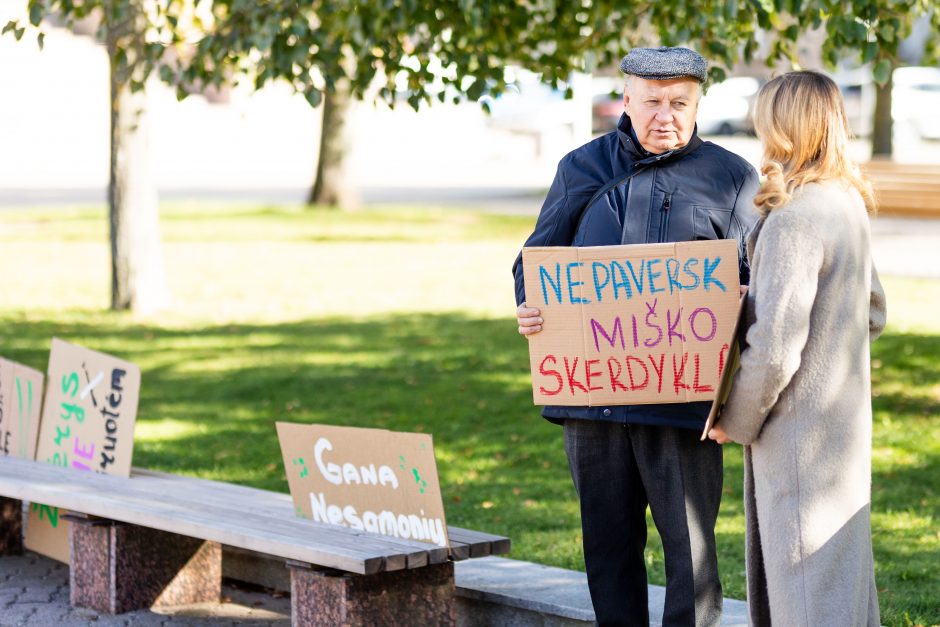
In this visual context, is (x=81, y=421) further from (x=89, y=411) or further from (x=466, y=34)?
(x=466, y=34)

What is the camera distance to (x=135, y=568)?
5.30m

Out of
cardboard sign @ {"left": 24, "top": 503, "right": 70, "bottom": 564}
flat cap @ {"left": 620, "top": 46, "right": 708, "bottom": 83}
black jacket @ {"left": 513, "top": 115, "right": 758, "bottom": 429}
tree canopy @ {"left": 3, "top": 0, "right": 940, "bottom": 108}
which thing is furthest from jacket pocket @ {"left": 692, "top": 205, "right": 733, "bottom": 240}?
cardboard sign @ {"left": 24, "top": 503, "right": 70, "bottom": 564}

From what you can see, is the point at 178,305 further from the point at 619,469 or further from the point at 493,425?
the point at 619,469

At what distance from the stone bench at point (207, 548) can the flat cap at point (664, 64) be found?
1636mm

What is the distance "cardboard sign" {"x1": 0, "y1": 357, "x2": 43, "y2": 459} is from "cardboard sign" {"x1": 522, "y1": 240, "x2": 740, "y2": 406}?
9.53ft

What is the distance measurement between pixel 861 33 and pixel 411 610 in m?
3.09

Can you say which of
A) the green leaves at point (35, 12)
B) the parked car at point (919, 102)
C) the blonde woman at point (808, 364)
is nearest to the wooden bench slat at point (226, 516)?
the blonde woman at point (808, 364)

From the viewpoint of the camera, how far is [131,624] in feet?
17.0

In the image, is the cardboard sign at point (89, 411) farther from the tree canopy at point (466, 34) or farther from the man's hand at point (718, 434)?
the man's hand at point (718, 434)

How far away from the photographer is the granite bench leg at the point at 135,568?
5.26 metres

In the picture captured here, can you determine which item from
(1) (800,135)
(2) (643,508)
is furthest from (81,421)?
(1) (800,135)

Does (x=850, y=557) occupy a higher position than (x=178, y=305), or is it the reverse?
(x=850, y=557)

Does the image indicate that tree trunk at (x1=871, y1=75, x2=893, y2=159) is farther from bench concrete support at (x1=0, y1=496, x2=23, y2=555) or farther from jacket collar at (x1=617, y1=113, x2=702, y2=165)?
jacket collar at (x1=617, y1=113, x2=702, y2=165)

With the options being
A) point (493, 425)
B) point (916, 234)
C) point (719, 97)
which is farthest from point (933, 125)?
point (493, 425)
